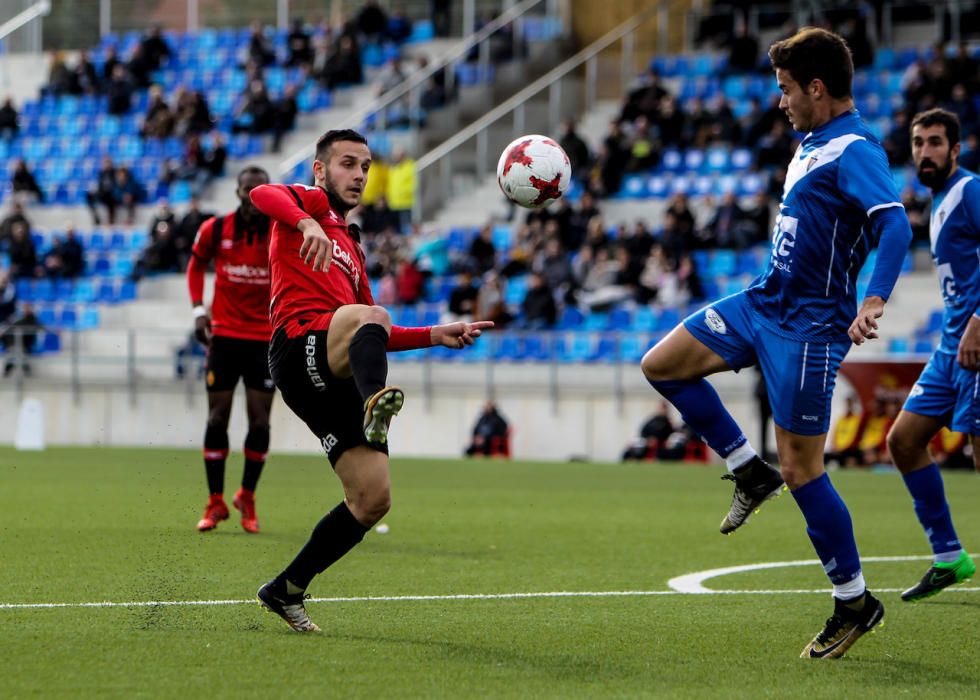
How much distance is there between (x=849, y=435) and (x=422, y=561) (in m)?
12.4

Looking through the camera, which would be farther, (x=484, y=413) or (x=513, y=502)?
(x=484, y=413)

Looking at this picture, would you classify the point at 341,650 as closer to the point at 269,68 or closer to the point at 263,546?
the point at 263,546

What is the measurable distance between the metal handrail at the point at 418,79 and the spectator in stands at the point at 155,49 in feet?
18.2

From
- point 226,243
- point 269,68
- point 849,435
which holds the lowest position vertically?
point 849,435

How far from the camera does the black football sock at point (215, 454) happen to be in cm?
1095

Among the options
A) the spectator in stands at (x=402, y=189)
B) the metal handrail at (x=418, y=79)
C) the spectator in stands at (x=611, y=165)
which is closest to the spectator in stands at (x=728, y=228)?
the spectator in stands at (x=611, y=165)

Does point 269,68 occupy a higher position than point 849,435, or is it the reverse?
point 269,68

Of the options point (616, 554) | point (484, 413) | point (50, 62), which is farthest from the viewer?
point (50, 62)

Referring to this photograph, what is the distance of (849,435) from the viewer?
2059cm

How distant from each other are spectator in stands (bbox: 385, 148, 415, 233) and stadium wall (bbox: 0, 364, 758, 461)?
4647 millimetres

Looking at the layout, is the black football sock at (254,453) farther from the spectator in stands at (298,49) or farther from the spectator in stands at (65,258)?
the spectator in stands at (298,49)

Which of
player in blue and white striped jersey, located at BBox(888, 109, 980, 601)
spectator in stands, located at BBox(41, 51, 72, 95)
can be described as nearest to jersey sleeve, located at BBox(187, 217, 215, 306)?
player in blue and white striped jersey, located at BBox(888, 109, 980, 601)

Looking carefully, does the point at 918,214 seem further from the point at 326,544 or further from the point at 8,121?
the point at 8,121

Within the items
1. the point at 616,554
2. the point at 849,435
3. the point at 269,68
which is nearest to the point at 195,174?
the point at 269,68
